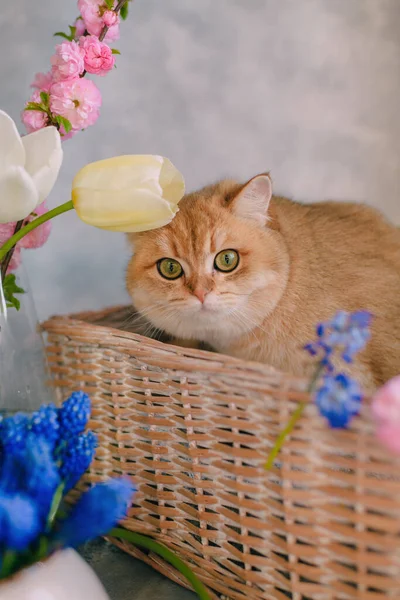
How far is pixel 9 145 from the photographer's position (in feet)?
3.12

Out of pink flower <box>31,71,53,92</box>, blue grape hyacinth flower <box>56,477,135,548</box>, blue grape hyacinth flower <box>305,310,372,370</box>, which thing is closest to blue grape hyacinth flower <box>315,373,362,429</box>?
blue grape hyacinth flower <box>305,310,372,370</box>

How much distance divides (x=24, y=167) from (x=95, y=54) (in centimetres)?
29

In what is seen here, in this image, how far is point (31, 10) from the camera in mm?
1628

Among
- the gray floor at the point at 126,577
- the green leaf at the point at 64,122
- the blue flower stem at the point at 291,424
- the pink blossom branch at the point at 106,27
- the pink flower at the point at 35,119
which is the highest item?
the pink blossom branch at the point at 106,27

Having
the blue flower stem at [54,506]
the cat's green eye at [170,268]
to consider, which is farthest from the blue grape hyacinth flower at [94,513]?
the cat's green eye at [170,268]

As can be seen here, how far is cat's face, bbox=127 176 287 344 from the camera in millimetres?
1176

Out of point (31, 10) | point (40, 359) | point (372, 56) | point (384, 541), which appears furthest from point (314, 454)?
point (372, 56)

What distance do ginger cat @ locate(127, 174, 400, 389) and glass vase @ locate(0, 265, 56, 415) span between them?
0.77 feet

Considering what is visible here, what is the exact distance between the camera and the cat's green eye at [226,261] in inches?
47.7

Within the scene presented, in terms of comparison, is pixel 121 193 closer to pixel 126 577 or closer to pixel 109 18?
pixel 109 18

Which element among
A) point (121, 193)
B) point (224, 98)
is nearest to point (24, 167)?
point (121, 193)

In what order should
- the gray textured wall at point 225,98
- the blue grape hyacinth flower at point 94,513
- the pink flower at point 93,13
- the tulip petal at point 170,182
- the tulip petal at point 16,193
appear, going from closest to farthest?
1. the blue grape hyacinth flower at point 94,513
2. the tulip petal at point 16,193
3. the tulip petal at point 170,182
4. the pink flower at point 93,13
5. the gray textured wall at point 225,98

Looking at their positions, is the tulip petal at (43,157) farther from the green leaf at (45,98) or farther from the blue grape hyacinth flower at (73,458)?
the blue grape hyacinth flower at (73,458)

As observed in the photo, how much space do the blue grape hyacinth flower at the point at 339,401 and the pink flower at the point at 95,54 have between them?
72cm
